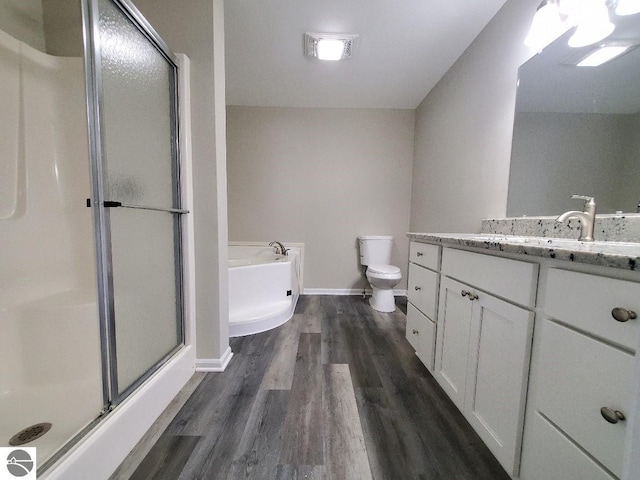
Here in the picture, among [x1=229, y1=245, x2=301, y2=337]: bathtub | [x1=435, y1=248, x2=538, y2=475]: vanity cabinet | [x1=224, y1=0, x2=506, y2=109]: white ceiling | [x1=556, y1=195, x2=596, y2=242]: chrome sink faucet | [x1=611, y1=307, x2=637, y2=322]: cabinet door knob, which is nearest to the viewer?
[x1=611, y1=307, x2=637, y2=322]: cabinet door knob

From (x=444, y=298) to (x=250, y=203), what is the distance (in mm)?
2349

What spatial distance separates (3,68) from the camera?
117 centimetres

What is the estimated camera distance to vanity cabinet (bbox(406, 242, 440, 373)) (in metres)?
1.27

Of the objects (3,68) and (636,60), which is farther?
(3,68)

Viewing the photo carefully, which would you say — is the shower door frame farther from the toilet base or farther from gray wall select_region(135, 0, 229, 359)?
the toilet base

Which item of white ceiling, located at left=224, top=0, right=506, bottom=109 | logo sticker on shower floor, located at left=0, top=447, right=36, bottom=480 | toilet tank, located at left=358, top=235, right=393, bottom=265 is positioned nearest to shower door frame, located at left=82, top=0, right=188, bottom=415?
logo sticker on shower floor, located at left=0, top=447, right=36, bottom=480

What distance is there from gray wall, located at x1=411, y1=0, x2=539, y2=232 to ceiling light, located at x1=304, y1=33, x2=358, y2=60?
92cm

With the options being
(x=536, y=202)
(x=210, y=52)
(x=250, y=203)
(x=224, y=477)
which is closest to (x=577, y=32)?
(x=536, y=202)

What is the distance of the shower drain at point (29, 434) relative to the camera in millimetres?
803

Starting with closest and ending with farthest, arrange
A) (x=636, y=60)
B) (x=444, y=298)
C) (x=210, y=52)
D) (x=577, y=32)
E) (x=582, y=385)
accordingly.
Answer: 1. (x=582, y=385)
2. (x=636, y=60)
3. (x=577, y=32)
4. (x=444, y=298)
5. (x=210, y=52)

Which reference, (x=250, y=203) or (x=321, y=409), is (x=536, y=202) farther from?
(x=250, y=203)

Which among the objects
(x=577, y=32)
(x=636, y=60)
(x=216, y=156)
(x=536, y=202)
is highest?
(x=577, y=32)

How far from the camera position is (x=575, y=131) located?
43.0 inches

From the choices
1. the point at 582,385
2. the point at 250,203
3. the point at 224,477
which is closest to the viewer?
the point at 582,385
